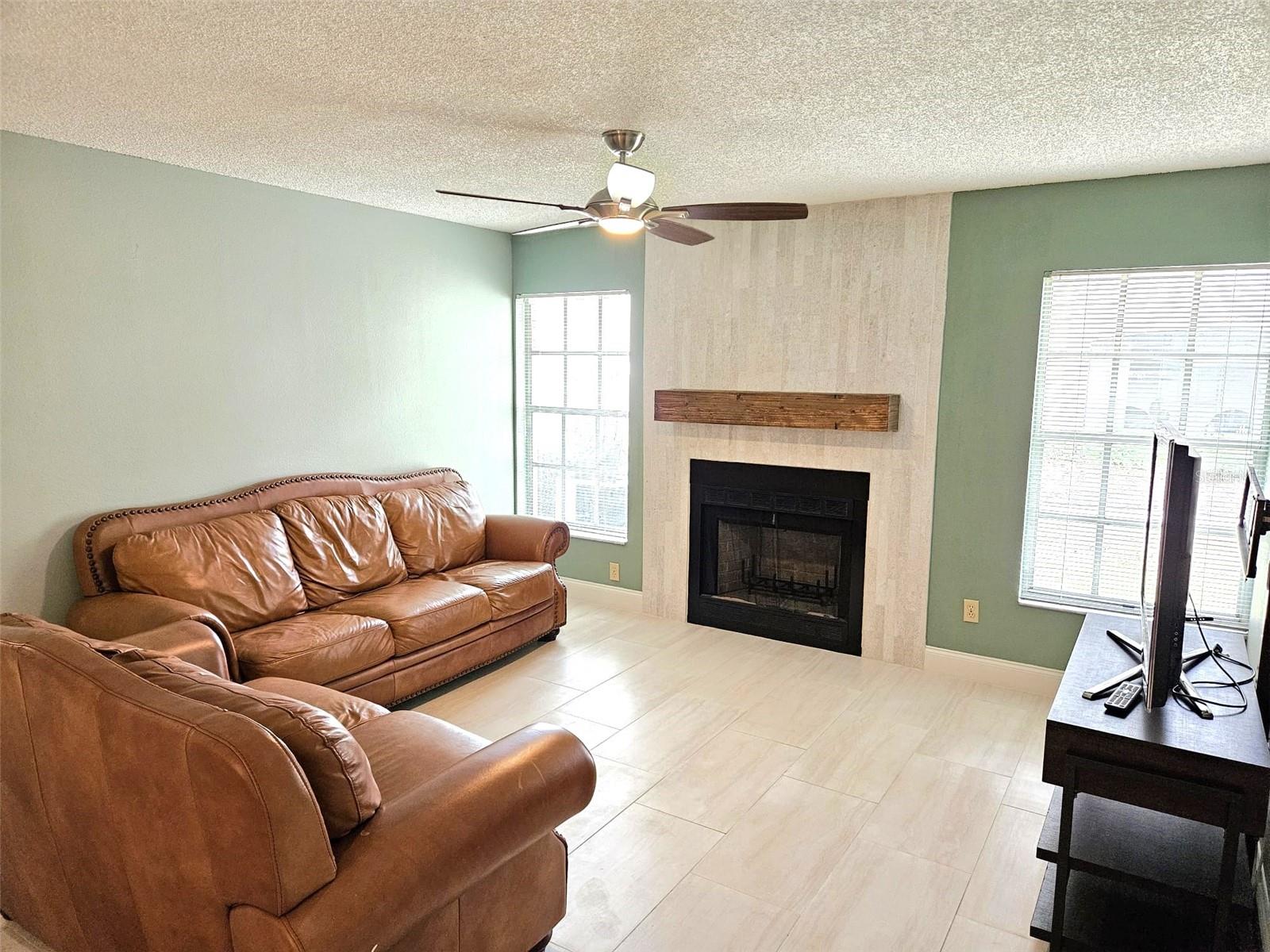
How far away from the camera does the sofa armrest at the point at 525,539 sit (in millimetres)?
4680

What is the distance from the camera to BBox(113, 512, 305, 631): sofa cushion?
11.0 ft

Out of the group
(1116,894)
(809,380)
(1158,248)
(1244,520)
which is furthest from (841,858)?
(1158,248)

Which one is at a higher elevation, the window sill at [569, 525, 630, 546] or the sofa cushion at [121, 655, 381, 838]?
the sofa cushion at [121, 655, 381, 838]

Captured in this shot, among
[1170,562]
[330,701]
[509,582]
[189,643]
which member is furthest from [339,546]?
[1170,562]

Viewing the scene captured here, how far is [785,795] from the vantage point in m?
3.02

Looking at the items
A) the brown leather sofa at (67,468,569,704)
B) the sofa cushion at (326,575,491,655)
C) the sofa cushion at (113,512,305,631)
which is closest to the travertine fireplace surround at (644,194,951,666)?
the brown leather sofa at (67,468,569,704)

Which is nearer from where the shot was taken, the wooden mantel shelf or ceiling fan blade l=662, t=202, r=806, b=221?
ceiling fan blade l=662, t=202, r=806, b=221

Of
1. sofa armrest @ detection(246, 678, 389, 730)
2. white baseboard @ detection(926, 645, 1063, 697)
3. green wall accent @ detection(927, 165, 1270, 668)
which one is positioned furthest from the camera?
white baseboard @ detection(926, 645, 1063, 697)

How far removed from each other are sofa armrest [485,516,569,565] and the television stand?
2790 mm

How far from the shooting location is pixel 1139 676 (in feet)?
8.13

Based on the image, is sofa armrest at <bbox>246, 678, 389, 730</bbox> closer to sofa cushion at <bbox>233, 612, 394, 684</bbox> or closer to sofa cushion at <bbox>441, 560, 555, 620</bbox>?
sofa cushion at <bbox>233, 612, 394, 684</bbox>

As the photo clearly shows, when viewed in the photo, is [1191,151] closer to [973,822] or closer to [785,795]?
[973,822]

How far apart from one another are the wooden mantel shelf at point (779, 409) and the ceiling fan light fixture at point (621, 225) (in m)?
1.67

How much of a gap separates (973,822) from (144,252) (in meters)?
4.03
